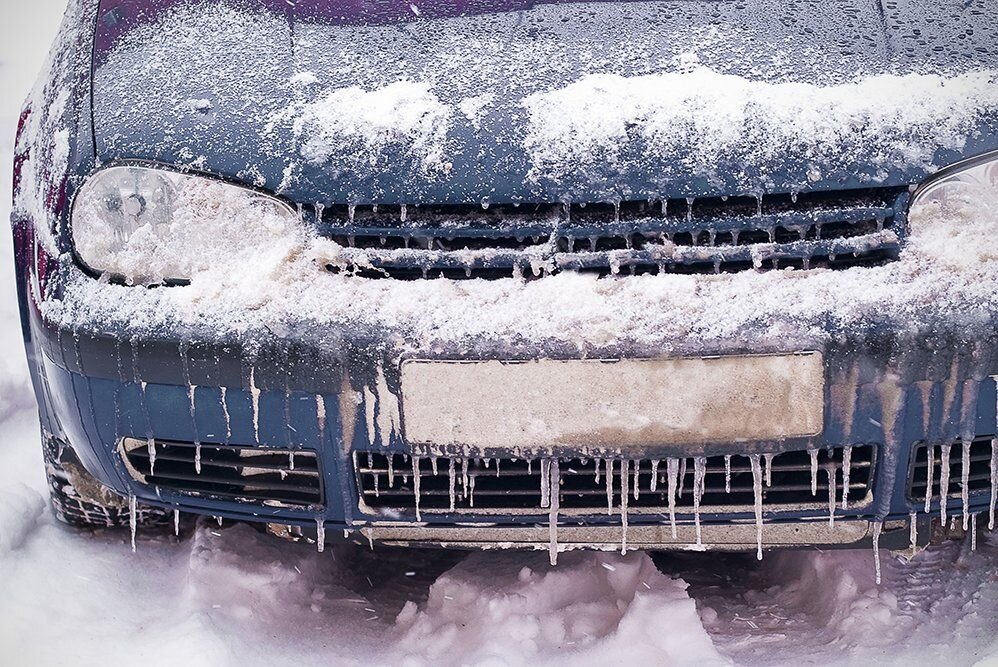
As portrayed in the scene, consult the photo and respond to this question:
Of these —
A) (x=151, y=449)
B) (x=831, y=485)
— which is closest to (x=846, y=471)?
(x=831, y=485)

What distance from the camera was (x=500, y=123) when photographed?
77.0 inches

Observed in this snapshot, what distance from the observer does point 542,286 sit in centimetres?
181

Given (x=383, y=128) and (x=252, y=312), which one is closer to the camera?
(x=252, y=312)

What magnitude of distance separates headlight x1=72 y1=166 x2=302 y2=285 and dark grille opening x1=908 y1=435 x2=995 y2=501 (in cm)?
106

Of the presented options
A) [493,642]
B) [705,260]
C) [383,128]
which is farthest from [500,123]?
[493,642]

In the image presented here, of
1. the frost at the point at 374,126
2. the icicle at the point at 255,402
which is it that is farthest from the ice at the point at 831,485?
the icicle at the point at 255,402

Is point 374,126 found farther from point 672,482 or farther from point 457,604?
point 457,604

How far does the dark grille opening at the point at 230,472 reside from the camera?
1967 millimetres

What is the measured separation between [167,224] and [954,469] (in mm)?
1351

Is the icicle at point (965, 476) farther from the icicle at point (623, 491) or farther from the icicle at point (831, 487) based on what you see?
the icicle at point (623, 491)

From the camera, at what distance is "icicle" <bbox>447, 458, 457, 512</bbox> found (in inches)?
74.2

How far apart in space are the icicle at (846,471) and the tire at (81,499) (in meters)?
1.29

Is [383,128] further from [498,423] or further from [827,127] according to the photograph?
[827,127]

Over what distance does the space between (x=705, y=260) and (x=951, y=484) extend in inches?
21.7
